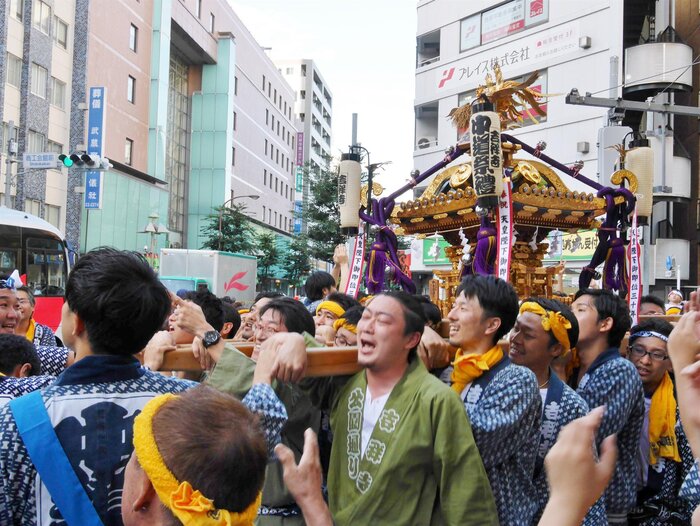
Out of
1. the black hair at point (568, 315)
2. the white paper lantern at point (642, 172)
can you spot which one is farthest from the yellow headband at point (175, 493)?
the white paper lantern at point (642, 172)

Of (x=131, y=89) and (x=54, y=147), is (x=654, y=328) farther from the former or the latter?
(x=131, y=89)

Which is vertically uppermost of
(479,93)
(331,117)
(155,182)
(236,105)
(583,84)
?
(331,117)

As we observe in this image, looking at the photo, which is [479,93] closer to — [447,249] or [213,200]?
[447,249]

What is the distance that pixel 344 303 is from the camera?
196 inches

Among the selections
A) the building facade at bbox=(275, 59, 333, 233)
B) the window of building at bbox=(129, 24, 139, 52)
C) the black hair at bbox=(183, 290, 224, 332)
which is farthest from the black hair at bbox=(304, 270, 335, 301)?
the building facade at bbox=(275, 59, 333, 233)

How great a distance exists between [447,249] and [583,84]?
15.6 m

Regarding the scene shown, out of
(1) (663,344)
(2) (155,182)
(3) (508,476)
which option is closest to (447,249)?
(1) (663,344)

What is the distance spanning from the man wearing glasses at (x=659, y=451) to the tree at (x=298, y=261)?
79.9 feet

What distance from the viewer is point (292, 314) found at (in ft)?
10.6

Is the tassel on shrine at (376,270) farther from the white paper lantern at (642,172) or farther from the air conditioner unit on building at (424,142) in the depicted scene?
the air conditioner unit on building at (424,142)

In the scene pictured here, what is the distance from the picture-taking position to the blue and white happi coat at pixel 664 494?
138 inches

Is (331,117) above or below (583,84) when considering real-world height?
above

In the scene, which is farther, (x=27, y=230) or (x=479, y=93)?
(x=27, y=230)

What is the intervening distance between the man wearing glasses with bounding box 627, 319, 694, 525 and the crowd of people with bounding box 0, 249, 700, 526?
0.01 metres
